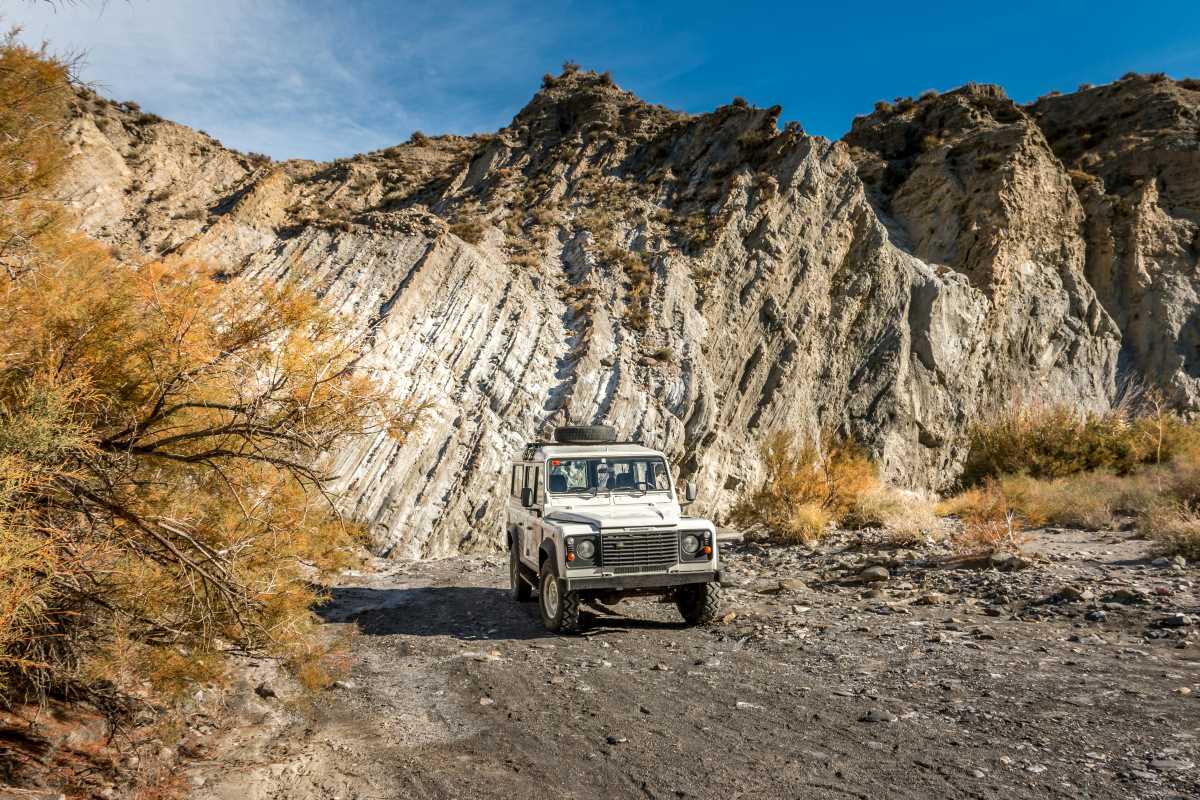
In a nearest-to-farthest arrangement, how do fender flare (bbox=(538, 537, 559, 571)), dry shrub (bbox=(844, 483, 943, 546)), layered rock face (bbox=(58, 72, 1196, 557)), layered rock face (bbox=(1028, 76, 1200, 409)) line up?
fender flare (bbox=(538, 537, 559, 571)), dry shrub (bbox=(844, 483, 943, 546)), layered rock face (bbox=(58, 72, 1196, 557)), layered rock face (bbox=(1028, 76, 1200, 409))

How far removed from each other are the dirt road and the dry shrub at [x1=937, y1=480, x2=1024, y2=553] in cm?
204

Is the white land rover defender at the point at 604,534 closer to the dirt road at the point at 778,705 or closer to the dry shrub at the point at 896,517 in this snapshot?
the dirt road at the point at 778,705

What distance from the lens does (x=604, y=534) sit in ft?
27.6

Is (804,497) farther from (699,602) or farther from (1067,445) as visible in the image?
(1067,445)

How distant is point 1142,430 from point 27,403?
2761 cm

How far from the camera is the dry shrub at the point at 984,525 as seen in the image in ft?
39.5

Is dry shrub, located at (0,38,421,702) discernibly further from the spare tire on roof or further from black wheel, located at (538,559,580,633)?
the spare tire on roof

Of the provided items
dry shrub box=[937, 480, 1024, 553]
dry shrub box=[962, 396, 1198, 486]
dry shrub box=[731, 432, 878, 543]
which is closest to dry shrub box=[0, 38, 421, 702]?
dry shrub box=[937, 480, 1024, 553]

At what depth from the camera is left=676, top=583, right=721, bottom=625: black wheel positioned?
29.0ft

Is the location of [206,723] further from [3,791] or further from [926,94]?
[926,94]

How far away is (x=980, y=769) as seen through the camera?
431 centimetres

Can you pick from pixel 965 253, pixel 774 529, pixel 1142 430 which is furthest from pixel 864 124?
pixel 774 529

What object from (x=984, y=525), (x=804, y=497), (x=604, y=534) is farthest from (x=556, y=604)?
(x=804, y=497)

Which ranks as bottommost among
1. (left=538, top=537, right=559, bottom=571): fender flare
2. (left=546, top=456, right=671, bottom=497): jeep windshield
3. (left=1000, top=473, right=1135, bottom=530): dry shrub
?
(left=1000, top=473, right=1135, bottom=530): dry shrub
